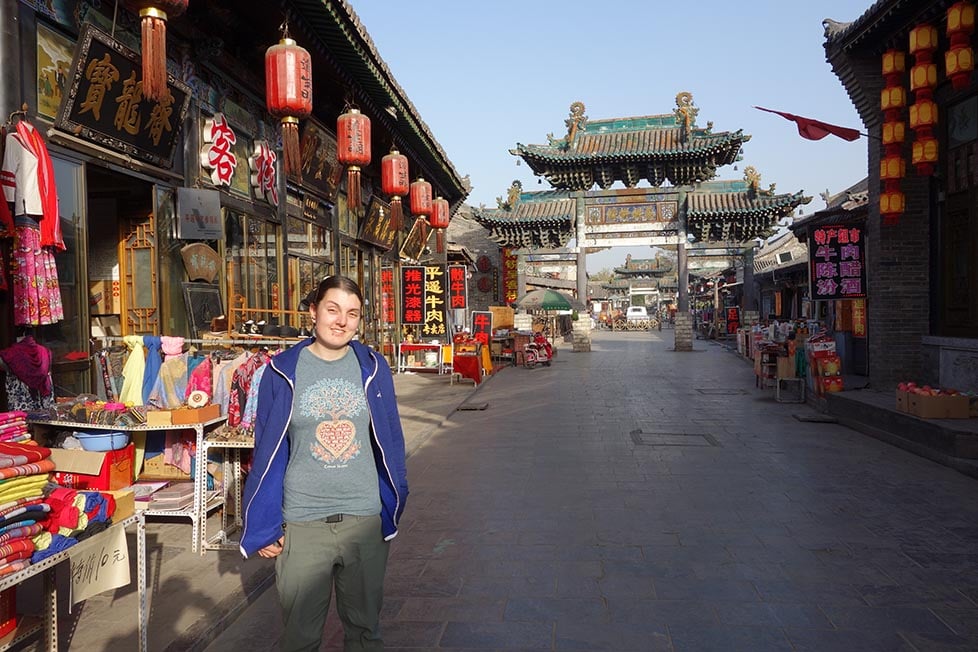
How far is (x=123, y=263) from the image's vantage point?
716 centimetres

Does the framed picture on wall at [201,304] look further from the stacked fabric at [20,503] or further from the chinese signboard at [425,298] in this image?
the chinese signboard at [425,298]

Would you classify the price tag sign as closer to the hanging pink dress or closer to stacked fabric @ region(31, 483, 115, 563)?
stacked fabric @ region(31, 483, 115, 563)

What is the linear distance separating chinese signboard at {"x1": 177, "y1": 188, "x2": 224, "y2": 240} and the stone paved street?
11.1ft

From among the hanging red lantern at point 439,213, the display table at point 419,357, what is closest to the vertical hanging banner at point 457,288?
the display table at point 419,357

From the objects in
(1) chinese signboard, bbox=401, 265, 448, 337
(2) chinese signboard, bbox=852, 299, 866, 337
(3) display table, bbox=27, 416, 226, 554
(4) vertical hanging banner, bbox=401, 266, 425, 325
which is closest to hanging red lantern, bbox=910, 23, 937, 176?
(2) chinese signboard, bbox=852, 299, 866, 337

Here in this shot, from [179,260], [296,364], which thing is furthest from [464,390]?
[296,364]

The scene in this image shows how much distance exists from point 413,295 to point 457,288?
8.59 feet

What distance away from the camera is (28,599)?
3918mm

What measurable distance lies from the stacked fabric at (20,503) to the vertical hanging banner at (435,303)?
1443cm

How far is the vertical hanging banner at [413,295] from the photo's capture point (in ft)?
56.0

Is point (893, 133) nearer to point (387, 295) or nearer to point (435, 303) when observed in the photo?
point (435, 303)

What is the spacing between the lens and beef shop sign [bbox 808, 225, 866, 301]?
1174 centimetres

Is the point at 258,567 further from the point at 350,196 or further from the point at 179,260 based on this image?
the point at 350,196

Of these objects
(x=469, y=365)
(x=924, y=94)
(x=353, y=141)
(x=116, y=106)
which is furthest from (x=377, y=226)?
(x=924, y=94)
